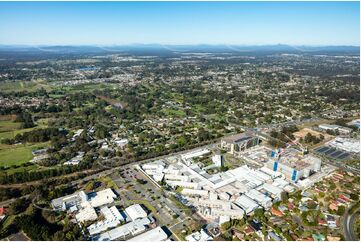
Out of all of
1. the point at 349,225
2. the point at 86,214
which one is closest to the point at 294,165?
the point at 349,225

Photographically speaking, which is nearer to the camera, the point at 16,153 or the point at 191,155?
the point at 191,155

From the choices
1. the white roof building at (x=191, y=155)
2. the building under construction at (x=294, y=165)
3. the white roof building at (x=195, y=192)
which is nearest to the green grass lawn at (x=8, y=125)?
the white roof building at (x=191, y=155)

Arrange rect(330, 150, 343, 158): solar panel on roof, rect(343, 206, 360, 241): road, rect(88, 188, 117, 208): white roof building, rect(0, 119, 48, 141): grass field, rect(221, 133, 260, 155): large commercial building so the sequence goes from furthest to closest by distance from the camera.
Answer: rect(0, 119, 48, 141): grass field → rect(221, 133, 260, 155): large commercial building → rect(330, 150, 343, 158): solar panel on roof → rect(88, 188, 117, 208): white roof building → rect(343, 206, 360, 241): road

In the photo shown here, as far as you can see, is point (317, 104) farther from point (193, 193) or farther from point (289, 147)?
point (193, 193)

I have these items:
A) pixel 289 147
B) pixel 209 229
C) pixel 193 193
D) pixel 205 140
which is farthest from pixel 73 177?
pixel 289 147

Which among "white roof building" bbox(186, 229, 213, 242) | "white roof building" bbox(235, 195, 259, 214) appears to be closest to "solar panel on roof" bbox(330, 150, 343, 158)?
"white roof building" bbox(235, 195, 259, 214)

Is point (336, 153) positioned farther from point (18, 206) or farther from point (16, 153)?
point (16, 153)

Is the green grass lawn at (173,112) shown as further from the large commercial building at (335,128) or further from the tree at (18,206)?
the tree at (18,206)

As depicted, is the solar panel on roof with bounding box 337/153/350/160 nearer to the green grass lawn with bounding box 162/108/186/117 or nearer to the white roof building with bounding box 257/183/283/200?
the white roof building with bounding box 257/183/283/200
